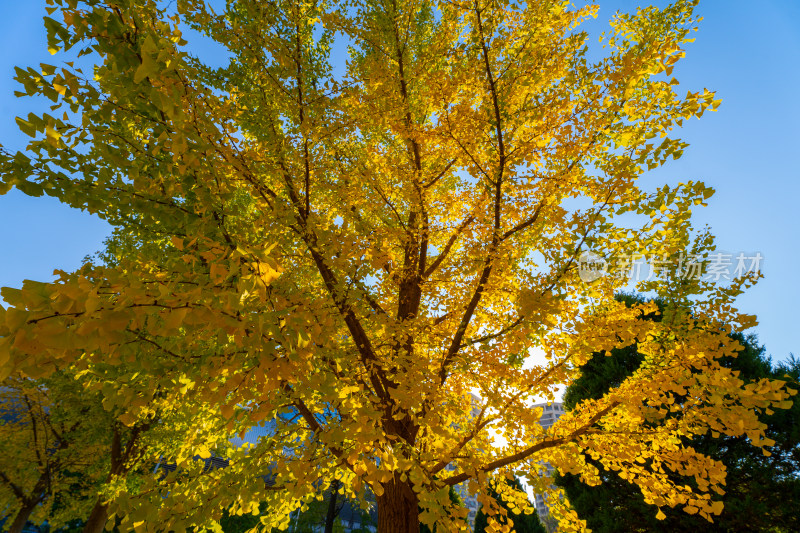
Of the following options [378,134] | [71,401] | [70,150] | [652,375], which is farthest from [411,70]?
[71,401]

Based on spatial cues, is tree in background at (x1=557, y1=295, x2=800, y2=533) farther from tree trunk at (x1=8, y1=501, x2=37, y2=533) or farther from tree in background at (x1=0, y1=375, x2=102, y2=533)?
tree trunk at (x1=8, y1=501, x2=37, y2=533)

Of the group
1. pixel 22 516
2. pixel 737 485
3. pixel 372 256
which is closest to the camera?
pixel 372 256

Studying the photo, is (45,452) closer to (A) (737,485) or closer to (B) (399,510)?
(B) (399,510)

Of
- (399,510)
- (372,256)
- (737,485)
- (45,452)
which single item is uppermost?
(45,452)

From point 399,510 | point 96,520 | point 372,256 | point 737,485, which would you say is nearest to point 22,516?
point 96,520

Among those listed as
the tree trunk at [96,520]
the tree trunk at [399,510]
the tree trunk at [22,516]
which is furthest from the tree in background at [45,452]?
the tree trunk at [399,510]

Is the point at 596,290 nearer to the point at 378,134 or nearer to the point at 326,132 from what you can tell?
the point at 326,132

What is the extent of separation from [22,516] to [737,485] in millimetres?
18124

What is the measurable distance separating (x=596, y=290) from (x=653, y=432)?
4.91 feet

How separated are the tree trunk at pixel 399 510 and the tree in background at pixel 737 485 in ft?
19.8

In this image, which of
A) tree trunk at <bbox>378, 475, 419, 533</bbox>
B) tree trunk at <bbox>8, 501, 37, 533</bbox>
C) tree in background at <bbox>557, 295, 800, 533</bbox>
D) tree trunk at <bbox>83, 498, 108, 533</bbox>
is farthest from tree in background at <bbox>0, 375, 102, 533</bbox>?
tree in background at <bbox>557, 295, 800, 533</bbox>

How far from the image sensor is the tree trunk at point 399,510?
12.7ft

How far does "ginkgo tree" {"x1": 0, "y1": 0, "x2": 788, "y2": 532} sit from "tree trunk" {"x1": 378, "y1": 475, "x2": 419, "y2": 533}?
0.11 ft

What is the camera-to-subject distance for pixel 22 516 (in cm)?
923
